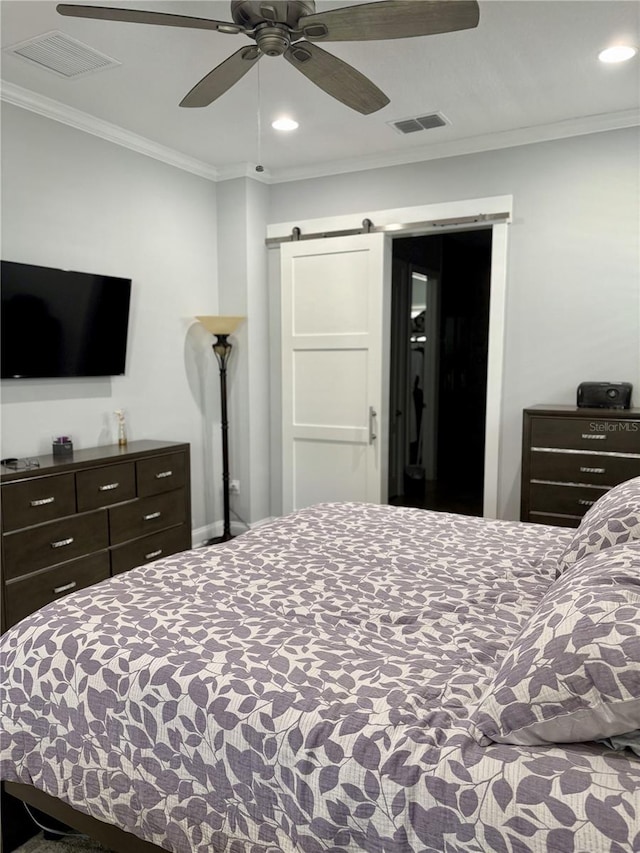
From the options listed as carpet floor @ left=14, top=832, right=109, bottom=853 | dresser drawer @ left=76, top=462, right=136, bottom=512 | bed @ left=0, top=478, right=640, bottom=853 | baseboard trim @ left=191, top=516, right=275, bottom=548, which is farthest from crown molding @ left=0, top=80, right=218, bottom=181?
carpet floor @ left=14, top=832, right=109, bottom=853

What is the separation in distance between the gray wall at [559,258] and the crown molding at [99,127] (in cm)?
152

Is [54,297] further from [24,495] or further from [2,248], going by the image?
[24,495]

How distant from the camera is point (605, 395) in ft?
12.2

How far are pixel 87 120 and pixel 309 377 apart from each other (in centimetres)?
230

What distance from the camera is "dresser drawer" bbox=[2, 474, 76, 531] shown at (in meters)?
3.05

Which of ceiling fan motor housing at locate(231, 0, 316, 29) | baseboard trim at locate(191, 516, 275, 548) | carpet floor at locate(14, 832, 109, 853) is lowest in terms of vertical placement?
carpet floor at locate(14, 832, 109, 853)

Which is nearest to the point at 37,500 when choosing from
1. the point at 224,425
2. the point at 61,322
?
the point at 61,322

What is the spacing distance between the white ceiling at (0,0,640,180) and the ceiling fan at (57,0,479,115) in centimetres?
52

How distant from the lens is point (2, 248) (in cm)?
346

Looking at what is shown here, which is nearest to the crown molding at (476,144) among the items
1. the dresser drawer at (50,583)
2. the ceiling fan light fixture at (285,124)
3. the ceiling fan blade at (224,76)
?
the ceiling fan light fixture at (285,124)

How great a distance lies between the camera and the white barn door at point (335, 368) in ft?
15.4

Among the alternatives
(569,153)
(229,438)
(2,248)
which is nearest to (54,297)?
(2,248)

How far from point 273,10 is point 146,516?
2.78 meters

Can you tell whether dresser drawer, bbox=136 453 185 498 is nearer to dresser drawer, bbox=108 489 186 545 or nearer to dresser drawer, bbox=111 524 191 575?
dresser drawer, bbox=108 489 186 545
